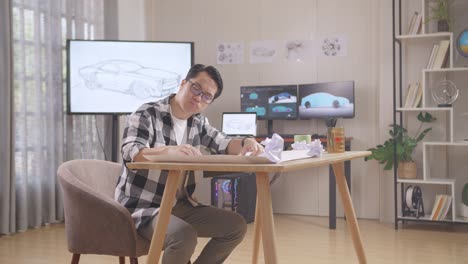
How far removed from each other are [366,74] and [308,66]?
1.86 ft

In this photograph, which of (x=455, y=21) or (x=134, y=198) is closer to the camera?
(x=134, y=198)

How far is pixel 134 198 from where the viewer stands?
2.30 metres

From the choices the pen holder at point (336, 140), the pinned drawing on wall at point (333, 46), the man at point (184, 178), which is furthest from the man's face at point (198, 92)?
the pinned drawing on wall at point (333, 46)

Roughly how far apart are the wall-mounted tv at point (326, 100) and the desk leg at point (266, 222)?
3.38 meters

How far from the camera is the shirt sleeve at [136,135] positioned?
2150mm

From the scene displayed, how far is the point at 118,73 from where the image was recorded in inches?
195

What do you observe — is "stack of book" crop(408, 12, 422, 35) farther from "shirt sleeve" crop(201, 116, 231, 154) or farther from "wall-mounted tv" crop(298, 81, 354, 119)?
"shirt sleeve" crop(201, 116, 231, 154)

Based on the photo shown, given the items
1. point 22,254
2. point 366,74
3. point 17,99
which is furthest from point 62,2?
point 366,74

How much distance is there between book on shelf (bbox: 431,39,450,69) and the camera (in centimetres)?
462

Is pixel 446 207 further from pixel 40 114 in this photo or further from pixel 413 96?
pixel 40 114

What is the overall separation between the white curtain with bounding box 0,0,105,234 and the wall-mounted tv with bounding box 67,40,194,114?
0.17m

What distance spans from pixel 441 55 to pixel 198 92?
9.75 ft

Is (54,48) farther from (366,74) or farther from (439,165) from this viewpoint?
(439,165)

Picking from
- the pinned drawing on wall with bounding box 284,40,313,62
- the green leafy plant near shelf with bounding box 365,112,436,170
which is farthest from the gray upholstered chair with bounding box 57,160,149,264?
the pinned drawing on wall with bounding box 284,40,313,62
